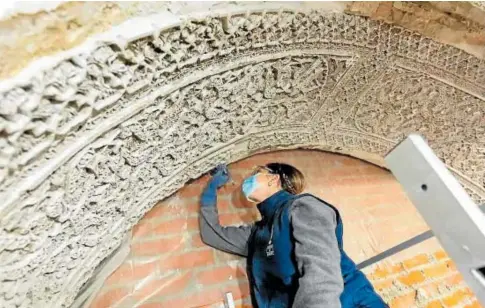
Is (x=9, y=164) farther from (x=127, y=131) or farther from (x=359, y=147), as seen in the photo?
(x=359, y=147)

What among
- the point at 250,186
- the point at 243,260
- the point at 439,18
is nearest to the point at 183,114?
Answer: the point at 250,186

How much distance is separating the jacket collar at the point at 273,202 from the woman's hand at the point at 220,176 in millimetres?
190

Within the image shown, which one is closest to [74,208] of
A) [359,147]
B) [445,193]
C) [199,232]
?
[199,232]

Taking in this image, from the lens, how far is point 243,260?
1.47 m

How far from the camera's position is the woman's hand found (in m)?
1.47

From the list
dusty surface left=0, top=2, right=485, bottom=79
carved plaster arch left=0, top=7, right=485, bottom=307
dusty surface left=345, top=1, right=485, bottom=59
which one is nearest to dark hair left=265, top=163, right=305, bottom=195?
carved plaster arch left=0, top=7, right=485, bottom=307

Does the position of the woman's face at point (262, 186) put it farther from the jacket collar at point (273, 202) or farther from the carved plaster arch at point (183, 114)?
the carved plaster arch at point (183, 114)

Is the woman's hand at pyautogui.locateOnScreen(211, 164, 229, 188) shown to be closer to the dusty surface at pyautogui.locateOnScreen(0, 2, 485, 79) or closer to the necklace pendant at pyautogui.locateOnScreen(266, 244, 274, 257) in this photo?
the necklace pendant at pyautogui.locateOnScreen(266, 244, 274, 257)

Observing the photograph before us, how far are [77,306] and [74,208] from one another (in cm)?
45

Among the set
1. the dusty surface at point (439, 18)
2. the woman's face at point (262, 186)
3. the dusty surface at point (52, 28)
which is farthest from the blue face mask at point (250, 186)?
the dusty surface at point (52, 28)

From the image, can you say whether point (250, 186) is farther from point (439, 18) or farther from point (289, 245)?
point (439, 18)

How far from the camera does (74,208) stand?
2.96ft

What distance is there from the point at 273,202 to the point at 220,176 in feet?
0.80

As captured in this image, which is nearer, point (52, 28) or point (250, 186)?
point (52, 28)
